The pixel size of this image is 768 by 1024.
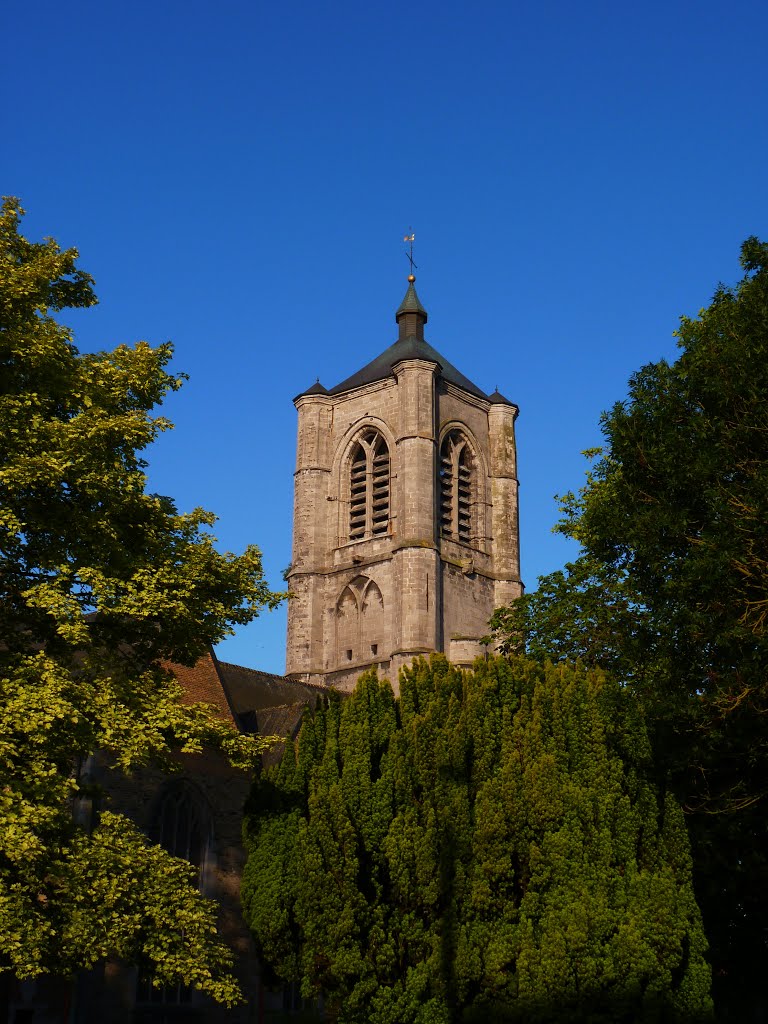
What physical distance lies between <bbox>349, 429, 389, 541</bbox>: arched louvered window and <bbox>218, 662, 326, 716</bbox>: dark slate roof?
9.08m

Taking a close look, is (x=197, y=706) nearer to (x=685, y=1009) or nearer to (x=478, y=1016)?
(x=478, y=1016)

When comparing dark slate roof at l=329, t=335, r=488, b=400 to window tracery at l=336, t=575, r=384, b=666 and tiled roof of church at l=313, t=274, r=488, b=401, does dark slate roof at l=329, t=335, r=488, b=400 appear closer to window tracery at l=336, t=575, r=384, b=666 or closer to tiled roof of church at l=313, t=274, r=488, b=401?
tiled roof of church at l=313, t=274, r=488, b=401

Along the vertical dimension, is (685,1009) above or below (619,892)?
below

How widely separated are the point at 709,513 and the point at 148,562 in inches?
285

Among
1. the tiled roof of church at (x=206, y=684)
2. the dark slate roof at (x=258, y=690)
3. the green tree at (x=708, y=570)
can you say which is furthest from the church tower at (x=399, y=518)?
the green tree at (x=708, y=570)

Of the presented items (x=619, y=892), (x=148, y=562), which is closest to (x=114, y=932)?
(x=148, y=562)

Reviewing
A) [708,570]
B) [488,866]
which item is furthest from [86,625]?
[708,570]

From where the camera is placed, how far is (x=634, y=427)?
1647 cm

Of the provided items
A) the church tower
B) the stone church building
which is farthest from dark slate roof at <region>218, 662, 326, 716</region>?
the church tower

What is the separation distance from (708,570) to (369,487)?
31553 mm

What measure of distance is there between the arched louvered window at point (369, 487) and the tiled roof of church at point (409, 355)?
106 inches

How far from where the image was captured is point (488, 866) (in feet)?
52.6

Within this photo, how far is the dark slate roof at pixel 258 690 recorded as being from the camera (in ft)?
110

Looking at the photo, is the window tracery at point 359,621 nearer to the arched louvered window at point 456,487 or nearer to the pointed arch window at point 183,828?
the arched louvered window at point 456,487
